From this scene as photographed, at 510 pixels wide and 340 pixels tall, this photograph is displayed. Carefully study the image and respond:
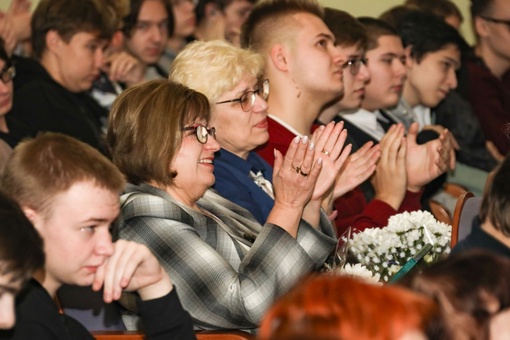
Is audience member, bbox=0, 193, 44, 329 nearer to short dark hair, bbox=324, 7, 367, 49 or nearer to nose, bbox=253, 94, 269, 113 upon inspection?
nose, bbox=253, 94, 269, 113

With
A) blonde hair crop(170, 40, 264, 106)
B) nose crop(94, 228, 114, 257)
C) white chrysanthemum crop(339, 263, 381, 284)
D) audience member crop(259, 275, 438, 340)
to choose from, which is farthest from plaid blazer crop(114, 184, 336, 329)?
audience member crop(259, 275, 438, 340)

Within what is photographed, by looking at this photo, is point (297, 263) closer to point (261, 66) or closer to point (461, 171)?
point (261, 66)

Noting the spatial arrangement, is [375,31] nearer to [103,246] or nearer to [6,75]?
[6,75]

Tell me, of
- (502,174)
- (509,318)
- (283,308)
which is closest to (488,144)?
(502,174)

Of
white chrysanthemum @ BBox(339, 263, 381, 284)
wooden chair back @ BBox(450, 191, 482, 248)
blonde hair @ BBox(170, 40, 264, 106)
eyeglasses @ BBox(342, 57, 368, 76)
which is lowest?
eyeglasses @ BBox(342, 57, 368, 76)

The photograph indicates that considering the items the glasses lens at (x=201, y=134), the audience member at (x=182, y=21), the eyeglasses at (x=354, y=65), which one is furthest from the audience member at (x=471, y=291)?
the audience member at (x=182, y=21)

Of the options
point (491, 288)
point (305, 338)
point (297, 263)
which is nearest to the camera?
point (305, 338)

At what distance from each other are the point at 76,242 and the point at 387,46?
9.87ft

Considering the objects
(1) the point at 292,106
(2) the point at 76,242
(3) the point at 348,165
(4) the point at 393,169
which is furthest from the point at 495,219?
(1) the point at 292,106

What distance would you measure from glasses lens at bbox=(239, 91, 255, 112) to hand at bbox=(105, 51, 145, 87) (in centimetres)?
202

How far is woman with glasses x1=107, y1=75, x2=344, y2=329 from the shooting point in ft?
9.50

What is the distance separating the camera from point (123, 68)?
5.55m

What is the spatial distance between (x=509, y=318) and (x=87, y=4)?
Result: 389 cm

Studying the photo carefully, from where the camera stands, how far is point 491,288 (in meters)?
1.52
